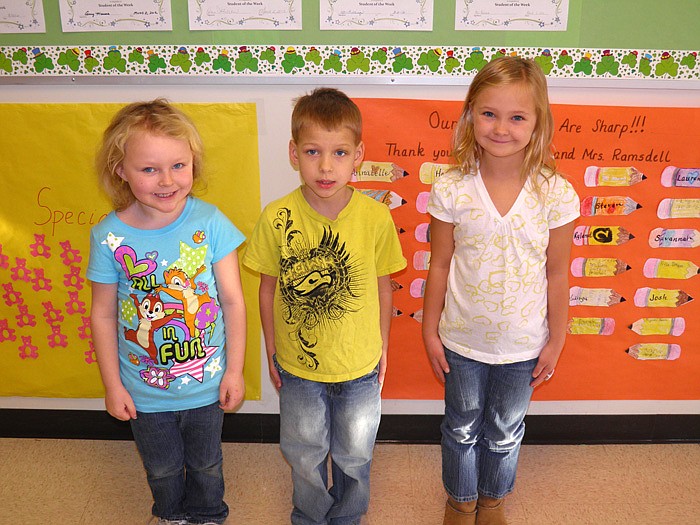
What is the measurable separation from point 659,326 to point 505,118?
41.4 inches

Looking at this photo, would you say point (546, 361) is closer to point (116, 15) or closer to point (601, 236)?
point (601, 236)

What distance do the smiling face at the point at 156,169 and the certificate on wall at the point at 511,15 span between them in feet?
2.85

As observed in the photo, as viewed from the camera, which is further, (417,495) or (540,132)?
(417,495)

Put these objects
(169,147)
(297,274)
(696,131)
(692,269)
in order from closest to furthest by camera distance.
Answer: (169,147)
(297,274)
(696,131)
(692,269)

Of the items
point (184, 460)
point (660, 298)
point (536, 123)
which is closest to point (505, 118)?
point (536, 123)

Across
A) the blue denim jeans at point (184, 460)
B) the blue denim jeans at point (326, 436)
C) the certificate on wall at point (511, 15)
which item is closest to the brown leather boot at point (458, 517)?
the blue denim jeans at point (326, 436)

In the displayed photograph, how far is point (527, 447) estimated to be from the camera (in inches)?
84.4

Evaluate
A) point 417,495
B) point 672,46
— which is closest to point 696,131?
point 672,46

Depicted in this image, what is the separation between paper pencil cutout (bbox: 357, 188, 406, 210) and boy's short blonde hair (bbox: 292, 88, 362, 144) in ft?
1.37

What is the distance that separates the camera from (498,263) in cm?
149

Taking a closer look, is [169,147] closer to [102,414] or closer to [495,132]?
[495,132]

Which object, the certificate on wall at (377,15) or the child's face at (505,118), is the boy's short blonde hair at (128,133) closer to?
the certificate on wall at (377,15)

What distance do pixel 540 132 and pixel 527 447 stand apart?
1.20m

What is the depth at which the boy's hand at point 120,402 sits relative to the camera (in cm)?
151
